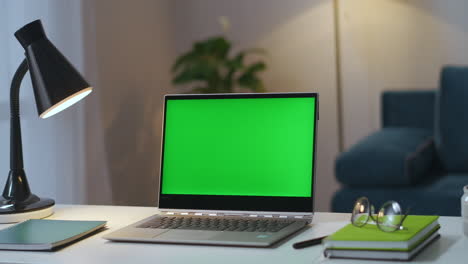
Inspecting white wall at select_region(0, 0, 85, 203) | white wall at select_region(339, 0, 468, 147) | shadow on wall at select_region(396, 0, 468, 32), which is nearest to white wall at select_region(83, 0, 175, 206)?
white wall at select_region(0, 0, 85, 203)

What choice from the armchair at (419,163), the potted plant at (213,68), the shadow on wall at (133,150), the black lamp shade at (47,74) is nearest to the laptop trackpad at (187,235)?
the black lamp shade at (47,74)

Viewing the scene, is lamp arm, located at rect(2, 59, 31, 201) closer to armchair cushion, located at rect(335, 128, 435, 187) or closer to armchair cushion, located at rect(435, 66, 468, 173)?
armchair cushion, located at rect(335, 128, 435, 187)

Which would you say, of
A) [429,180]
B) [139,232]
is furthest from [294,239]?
[429,180]

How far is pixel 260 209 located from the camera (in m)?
1.55

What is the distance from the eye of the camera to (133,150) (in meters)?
3.67

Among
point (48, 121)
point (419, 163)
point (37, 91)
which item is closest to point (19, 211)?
point (37, 91)

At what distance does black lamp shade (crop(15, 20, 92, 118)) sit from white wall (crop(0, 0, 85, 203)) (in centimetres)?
104

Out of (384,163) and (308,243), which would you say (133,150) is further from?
(308,243)

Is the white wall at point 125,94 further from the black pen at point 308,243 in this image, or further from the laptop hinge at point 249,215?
the black pen at point 308,243

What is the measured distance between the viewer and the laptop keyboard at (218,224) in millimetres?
1453

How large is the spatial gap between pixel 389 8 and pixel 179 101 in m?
2.47

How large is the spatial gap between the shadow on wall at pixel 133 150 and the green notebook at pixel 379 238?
7.37 ft

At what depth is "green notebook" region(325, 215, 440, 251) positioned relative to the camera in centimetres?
119

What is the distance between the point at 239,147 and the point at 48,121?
142 cm
